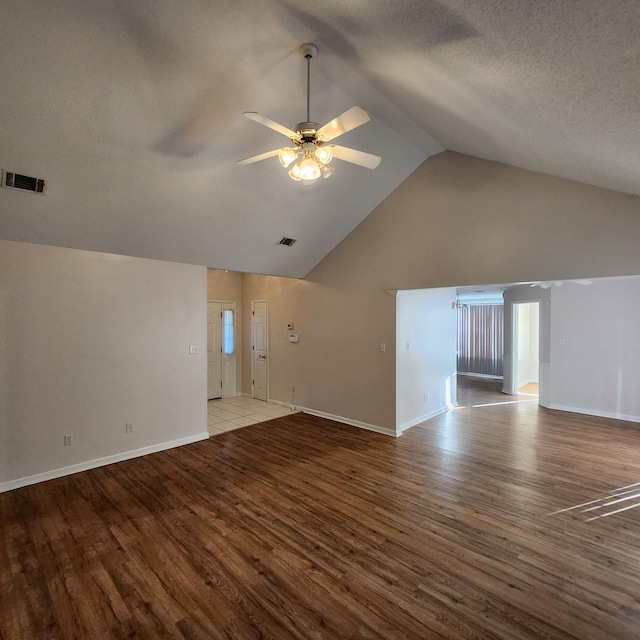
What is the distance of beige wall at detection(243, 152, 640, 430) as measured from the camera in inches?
129

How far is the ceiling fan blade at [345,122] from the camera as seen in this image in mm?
2014

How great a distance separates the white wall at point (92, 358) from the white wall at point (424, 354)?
303cm

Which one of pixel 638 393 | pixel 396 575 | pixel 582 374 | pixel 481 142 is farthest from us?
pixel 582 374

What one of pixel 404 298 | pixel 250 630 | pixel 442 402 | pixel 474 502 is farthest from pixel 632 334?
pixel 250 630

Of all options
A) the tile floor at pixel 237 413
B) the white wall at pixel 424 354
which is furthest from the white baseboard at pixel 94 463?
the white wall at pixel 424 354

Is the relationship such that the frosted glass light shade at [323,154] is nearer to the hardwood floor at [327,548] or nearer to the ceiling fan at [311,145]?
the ceiling fan at [311,145]

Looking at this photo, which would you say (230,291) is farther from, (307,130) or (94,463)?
(307,130)

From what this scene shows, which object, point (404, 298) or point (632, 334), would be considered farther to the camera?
point (632, 334)

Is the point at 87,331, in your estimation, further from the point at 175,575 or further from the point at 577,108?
the point at 577,108

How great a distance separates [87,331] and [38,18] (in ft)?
9.87

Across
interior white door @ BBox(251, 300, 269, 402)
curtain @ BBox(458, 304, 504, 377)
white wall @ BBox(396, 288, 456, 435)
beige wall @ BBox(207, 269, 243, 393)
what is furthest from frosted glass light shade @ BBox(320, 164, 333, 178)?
curtain @ BBox(458, 304, 504, 377)

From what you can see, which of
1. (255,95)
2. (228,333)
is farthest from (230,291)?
(255,95)

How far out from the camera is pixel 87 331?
400 cm

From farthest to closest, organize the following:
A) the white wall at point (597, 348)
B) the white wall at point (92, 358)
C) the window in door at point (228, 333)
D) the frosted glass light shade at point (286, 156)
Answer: the window in door at point (228, 333)
the white wall at point (597, 348)
the white wall at point (92, 358)
the frosted glass light shade at point (286, 156)
